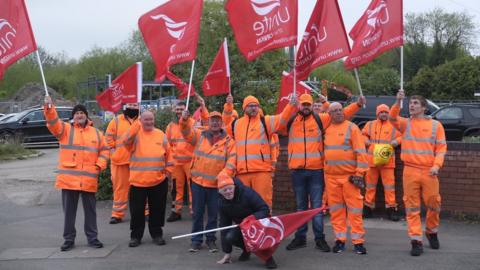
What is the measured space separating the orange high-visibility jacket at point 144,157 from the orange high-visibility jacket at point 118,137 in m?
1.38

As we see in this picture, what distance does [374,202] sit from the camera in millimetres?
9891

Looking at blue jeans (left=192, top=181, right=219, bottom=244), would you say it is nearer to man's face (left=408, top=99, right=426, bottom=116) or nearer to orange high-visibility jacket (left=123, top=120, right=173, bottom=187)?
orange high-visibility jacket (left=123, top=120, right=173, bottom=187)

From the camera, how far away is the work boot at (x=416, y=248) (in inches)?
287

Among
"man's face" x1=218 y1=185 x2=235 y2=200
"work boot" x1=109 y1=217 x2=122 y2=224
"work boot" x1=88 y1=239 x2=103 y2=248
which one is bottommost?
"work boot" x1=88 y1=239 x2=103 y2=248

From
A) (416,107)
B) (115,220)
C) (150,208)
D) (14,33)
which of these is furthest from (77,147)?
(416,107)

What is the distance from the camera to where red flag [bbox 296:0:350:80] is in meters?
8.01

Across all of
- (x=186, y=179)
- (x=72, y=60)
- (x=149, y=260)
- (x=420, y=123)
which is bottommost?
(x=149, y=260)

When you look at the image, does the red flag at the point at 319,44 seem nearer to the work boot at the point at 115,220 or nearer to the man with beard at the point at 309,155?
the man with beard at the point at 309,155

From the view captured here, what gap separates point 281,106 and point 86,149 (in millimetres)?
3078

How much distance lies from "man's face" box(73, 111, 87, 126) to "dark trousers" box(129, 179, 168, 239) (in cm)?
109

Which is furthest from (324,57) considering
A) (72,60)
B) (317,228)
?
(72,60)

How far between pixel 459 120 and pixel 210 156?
43.8ft

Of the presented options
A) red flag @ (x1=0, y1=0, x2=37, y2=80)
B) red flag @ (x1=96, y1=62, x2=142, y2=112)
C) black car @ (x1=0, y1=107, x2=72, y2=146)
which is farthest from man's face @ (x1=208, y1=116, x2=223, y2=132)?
black car @ (x1=0, y1=107, x2=72, y2=146)

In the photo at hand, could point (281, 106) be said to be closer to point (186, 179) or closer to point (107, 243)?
point (186, 179)
